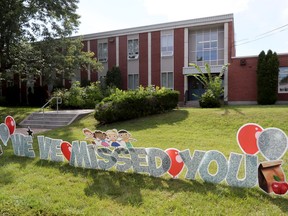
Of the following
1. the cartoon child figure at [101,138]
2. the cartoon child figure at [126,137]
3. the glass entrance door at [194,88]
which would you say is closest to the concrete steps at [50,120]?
the cartoon child figure at [101,138]

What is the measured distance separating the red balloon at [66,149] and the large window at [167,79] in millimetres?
17317

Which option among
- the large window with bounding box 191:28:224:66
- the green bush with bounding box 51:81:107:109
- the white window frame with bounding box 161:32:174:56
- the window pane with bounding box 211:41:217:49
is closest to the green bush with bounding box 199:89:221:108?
the large window with bounding box 191:28:224:66

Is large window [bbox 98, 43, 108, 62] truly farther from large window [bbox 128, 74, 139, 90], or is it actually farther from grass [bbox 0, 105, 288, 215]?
grass [bbox 0, 105, 288, 215]

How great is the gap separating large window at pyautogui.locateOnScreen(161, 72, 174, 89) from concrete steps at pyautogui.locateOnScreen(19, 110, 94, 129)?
9.42m

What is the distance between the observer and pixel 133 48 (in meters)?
23.9

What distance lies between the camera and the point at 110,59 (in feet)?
81.6

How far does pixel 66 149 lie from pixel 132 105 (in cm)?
710

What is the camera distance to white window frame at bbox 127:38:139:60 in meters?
23.8

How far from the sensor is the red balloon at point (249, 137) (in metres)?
4.32

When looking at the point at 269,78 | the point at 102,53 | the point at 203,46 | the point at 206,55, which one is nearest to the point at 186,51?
the point at 203,46

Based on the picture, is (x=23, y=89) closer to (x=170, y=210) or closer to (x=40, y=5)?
(x=40, y=5)

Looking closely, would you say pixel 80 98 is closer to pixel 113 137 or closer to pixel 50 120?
pixel 50 120

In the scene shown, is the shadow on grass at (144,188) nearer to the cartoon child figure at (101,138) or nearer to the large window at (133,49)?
the cartoon child figure at (101,138)

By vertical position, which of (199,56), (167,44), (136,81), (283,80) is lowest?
(283,80)
